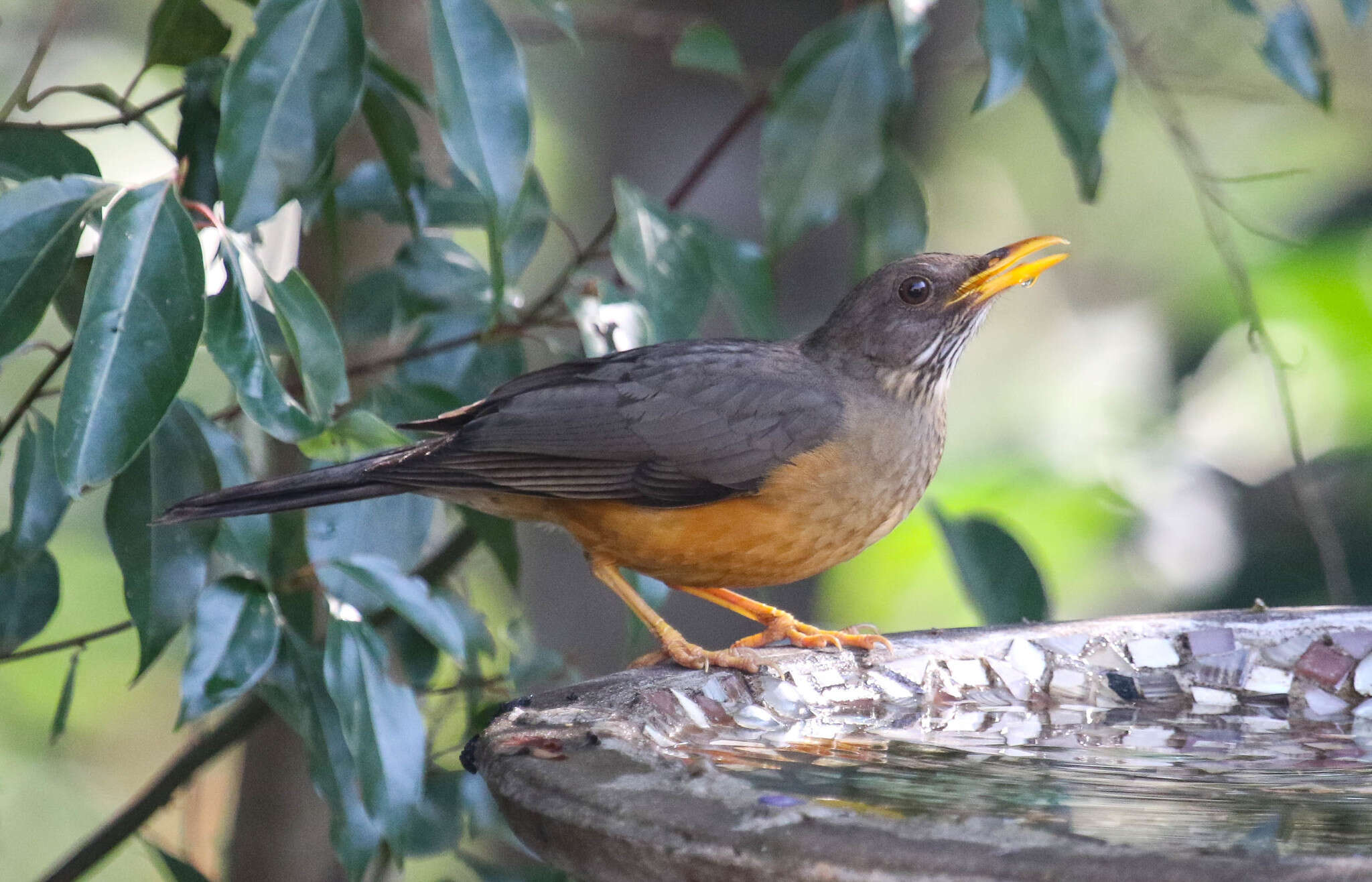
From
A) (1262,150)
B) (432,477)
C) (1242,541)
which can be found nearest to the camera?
(432,477)

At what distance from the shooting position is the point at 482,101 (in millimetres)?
2834

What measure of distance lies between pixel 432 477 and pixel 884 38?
1.83m

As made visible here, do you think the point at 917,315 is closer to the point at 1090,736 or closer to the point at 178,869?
the point at 1090,736

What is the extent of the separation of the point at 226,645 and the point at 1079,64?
251 cm

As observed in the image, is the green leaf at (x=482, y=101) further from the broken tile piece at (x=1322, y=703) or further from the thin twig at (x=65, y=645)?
the broken tile piece at (x=1322, y=703)

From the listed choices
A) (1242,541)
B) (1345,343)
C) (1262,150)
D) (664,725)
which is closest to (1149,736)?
(664,725)

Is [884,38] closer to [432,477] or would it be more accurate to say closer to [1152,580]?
[432,477]

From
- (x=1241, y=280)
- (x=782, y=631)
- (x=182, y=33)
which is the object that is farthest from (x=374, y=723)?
(x=1241, y=280)

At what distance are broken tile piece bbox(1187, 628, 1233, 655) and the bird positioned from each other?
0.88 metres

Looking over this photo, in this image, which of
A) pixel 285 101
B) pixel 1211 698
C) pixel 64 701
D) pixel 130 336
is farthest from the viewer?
pixel 64 701

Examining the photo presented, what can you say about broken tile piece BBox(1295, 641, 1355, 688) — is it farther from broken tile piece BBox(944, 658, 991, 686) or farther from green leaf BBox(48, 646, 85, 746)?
green leaf BBox(48, 646, 85, 746)

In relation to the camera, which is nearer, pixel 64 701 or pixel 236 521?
pixel 236 521

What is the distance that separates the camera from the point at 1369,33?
1000cm

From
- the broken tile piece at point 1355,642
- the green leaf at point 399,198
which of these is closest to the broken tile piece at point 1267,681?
the broken tile piece at point 1355,642
